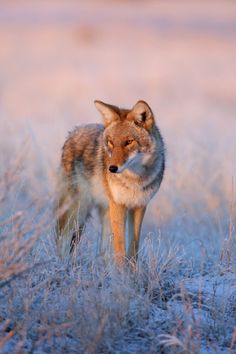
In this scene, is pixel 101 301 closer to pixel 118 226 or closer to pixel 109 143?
pixel 118 226

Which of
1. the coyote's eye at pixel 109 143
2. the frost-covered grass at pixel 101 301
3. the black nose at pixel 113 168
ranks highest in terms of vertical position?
the coyote's eye at pixel 109 143

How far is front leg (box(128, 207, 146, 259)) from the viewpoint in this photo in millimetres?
6816

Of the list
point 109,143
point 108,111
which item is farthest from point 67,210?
point 108,111

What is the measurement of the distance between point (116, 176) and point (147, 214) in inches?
121

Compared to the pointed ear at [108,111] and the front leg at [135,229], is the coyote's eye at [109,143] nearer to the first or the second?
the pointed ear at [108,111]

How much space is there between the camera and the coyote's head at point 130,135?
6398 millimetres

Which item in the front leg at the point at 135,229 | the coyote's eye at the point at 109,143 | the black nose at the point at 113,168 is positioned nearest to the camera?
the black nose at the point at 113,168

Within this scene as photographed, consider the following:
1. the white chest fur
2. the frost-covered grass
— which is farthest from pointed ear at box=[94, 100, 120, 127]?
the frost-covered grass

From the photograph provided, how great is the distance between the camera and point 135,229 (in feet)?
22.5

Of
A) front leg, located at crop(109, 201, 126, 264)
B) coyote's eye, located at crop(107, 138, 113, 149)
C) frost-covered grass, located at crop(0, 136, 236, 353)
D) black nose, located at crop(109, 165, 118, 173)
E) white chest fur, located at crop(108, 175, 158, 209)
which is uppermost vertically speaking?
coyote's eye, located at crop(107, 138, 113, 149)

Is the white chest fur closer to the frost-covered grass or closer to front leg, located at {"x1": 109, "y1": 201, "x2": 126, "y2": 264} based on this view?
front leg, located at {"x1": 109, "y1": 201, "x2": 126, "y2": 264}

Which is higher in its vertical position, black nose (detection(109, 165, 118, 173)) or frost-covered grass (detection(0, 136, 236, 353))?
black nose (detection(109, 165, 118, 173))

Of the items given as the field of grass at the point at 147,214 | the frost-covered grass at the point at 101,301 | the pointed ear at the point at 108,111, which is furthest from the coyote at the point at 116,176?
the frost-covered grass at the point at 101,301

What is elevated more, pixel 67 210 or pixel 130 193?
pixel 130 193
